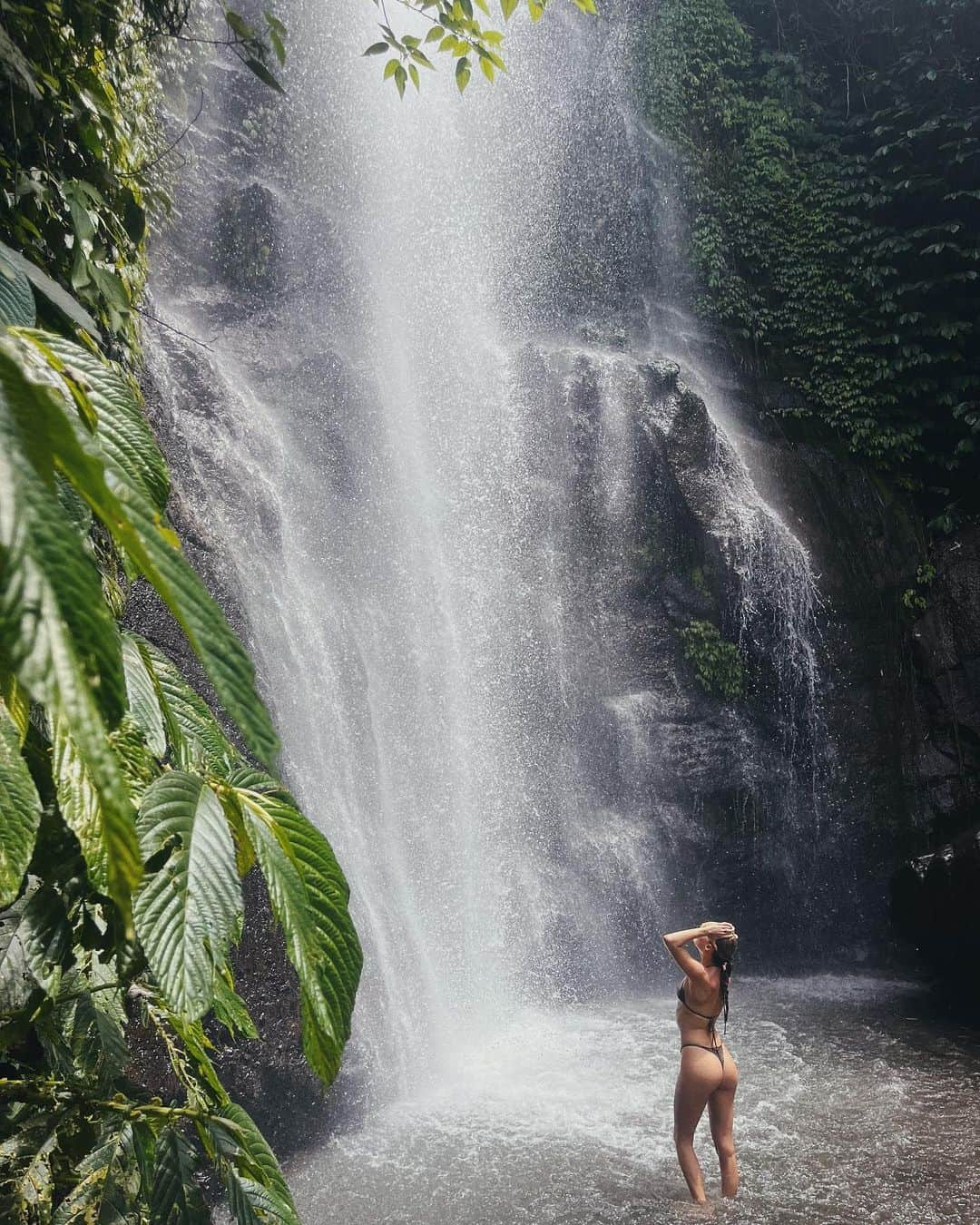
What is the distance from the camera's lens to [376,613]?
28.8 ft

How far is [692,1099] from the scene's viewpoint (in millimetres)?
4176

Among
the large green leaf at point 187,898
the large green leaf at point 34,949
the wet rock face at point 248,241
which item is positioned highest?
the wet rock face at point 248,241

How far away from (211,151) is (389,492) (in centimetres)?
503

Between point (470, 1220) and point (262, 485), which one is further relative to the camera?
point (262, 485)

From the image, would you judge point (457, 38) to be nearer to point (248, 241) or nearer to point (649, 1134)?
point (649, 1134)

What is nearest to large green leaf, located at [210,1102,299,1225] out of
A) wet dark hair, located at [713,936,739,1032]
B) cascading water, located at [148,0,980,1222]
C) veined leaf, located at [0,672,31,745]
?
veined leaf, located at [0,672,31,745]

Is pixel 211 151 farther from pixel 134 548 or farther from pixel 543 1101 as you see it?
pixel 134 548

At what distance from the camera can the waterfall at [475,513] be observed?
24.1 feet

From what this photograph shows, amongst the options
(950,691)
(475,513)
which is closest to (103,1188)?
(475,513)

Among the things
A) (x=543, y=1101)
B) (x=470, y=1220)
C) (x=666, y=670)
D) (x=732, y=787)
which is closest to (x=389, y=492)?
(x=666, y=670)

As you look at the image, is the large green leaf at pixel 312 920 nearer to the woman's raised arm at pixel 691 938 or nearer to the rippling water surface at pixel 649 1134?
the woman's raised arm at pixel 691 938

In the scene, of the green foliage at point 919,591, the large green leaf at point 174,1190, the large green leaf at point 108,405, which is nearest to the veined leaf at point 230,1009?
the large green leaf at point 174,1190

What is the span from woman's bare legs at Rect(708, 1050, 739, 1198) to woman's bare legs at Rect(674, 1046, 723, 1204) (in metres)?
0.04

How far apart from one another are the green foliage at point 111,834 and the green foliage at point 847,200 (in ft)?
37.0
